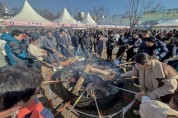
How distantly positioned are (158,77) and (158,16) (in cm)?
4503

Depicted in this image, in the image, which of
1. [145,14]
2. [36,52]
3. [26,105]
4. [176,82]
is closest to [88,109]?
[176,82]

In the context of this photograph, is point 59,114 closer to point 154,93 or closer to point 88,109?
point 88,109

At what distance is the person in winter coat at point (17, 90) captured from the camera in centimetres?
126

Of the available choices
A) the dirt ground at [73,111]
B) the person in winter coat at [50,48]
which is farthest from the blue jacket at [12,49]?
the person in winter coat at [50,48]

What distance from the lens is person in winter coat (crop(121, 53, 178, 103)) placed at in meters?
3.07

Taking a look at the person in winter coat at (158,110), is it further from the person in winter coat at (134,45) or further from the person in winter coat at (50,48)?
the person in winter coat at (50,48)

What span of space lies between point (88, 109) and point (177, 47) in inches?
194

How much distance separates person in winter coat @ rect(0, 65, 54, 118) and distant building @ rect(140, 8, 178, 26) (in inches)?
1688

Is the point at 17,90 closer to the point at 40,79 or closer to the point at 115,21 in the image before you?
the point at 40,79

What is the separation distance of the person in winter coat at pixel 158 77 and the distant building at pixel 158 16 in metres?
40.3

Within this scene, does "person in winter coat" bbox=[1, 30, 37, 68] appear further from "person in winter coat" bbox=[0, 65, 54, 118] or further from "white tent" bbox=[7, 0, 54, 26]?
"white tent" bbox=[7, 0, 54, 26]

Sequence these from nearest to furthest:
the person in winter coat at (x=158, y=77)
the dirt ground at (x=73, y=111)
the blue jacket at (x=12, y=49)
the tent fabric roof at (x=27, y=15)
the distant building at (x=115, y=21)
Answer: the person in winter coat at (x=158, y=77) → the dirt ground at (x=73, y=111) → the blue jacket at (x=12, y=49) → the tent fabric roof at (x=27, y=15) → the distant building at (x=115, y=21)

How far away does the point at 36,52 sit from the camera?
6578 mm

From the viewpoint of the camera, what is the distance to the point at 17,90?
1.29m
